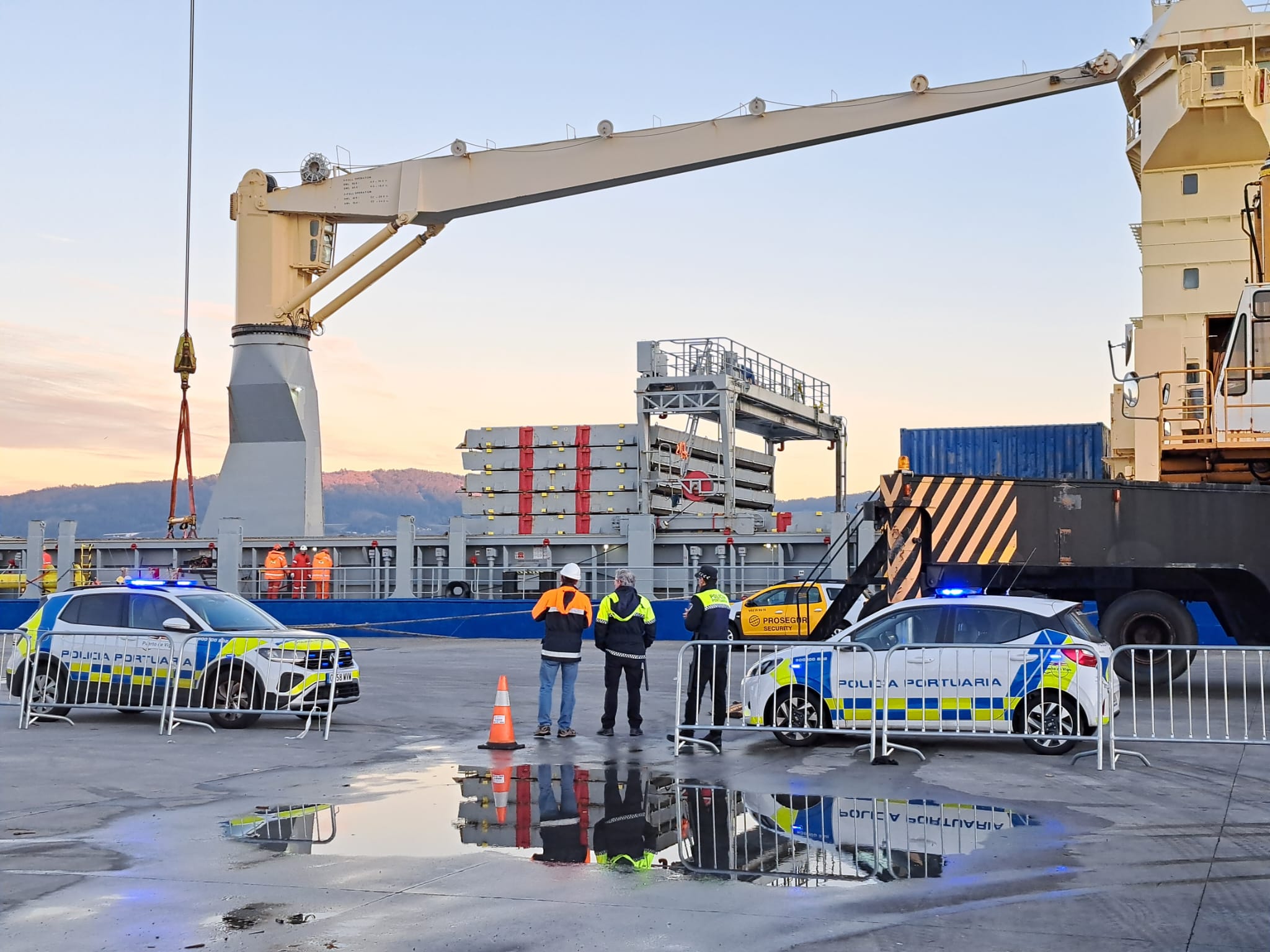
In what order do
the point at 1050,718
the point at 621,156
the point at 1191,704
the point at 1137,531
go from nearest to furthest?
the point at 1050,718 → the point at 1191,704 → the point at 1137,531 → the point at 621,156

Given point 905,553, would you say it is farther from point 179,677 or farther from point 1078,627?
point 179,677

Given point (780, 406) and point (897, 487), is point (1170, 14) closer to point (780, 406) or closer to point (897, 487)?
point (780, 406)

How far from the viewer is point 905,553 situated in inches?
611

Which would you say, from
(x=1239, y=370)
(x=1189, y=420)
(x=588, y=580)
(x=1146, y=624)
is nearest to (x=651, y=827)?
(x=1146, y=624)

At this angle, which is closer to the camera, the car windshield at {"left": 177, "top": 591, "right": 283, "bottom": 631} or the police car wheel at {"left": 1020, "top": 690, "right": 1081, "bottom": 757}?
the police car wheel at {"left": 1020, "top": 690, "right": 1081, "bottom": 757}

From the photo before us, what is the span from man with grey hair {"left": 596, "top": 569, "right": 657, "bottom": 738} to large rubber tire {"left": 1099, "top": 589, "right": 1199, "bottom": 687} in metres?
6.46

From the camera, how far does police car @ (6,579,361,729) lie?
45.5ft

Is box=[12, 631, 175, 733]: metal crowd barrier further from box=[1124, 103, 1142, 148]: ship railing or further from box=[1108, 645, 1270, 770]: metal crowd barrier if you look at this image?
box=[1124, 103, 1142, 148]: ship railing

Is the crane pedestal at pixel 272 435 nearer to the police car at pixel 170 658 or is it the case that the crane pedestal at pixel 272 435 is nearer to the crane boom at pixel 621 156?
the crane boom at pixel 621 156

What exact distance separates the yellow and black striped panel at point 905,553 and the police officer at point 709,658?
2.62 m

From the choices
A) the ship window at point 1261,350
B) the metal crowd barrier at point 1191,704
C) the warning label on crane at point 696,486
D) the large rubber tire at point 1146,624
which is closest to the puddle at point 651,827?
the metal crowd barrier at point 1191,704

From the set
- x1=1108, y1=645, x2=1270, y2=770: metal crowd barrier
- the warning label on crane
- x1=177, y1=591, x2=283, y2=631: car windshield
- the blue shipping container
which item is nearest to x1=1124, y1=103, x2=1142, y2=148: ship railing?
the blue shipping container

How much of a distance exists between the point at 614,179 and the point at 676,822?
2457cm

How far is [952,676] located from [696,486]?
22.7 meters
